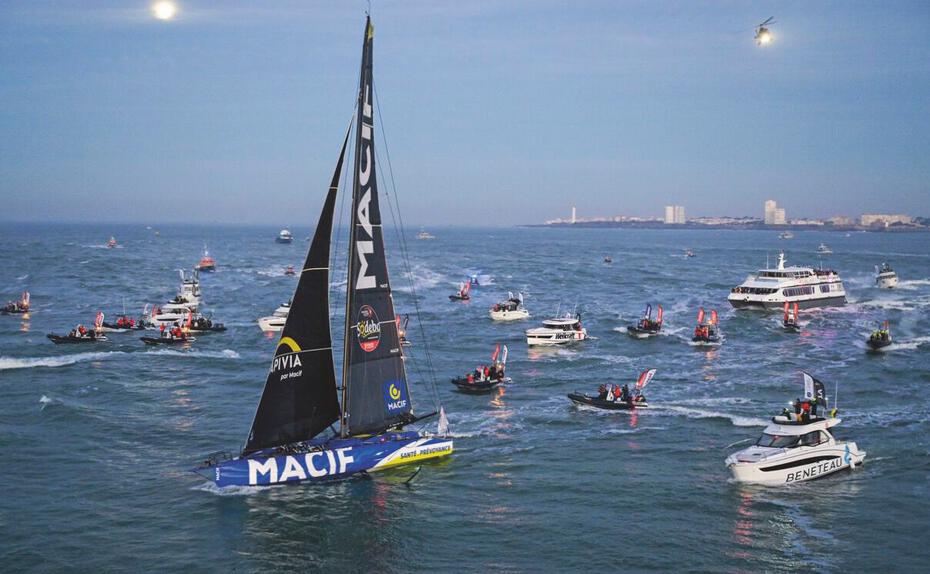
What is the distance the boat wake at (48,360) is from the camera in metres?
56.4

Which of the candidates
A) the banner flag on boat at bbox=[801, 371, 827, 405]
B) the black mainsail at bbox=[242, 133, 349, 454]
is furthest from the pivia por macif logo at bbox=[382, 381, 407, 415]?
the banner flag on boat at bbox=[801, 371, 827, 405]

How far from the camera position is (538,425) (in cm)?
4234

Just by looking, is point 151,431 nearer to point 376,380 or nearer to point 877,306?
point 376,380

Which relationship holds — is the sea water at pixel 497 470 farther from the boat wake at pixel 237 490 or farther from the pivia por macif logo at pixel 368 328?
the pivia por macif logo at pixel 368 328

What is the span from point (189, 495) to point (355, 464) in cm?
616

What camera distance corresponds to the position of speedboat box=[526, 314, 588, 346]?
68688mm

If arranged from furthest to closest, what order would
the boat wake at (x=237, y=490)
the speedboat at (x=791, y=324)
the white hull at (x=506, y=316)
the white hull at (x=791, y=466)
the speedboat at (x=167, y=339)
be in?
the white hull at (x=506, y=316) → the speedboat at (x=791, y=324) → the speedboat at (x=167, y=339) → the white hull at (x=791, y=466) → the boat wake at (x=237, y=490)

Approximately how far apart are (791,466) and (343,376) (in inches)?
681

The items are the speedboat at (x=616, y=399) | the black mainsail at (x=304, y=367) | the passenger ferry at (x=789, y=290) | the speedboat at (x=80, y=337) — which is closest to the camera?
the black mainsail at (x=304, y=367)

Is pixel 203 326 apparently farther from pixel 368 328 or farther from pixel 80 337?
pixel 368 328

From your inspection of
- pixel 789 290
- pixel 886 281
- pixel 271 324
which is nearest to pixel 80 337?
pixel 271 324

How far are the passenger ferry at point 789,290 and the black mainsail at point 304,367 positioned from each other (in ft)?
240

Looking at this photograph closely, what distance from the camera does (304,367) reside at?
3034 centimetres

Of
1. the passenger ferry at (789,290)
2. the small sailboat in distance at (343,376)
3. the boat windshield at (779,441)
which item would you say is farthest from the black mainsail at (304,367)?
the passenger ferry at (789,290)
